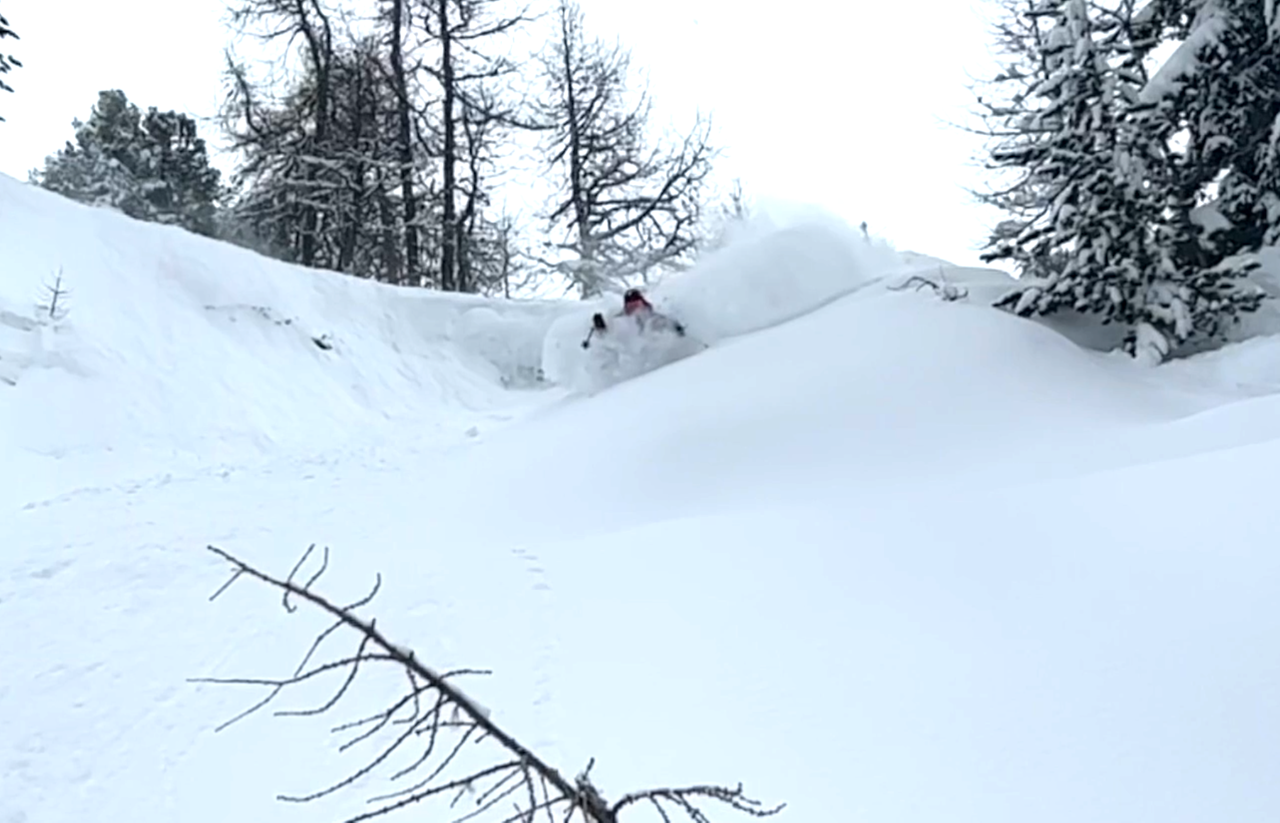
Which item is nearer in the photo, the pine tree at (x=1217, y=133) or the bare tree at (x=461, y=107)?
the pine tree at (x=1217, y=133)

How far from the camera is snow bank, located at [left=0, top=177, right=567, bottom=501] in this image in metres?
6.89

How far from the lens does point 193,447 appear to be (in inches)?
279

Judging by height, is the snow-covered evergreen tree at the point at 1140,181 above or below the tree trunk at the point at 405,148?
below

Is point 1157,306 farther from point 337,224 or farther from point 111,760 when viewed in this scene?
point 337,224

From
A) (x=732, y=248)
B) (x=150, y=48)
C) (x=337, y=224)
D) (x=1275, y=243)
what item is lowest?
(x=1275, y=243)

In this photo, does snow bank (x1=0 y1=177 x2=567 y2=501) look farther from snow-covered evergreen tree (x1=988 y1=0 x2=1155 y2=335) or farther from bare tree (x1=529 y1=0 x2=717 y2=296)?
bare tree (x1=529 y1=0 x2=717 y2=296)

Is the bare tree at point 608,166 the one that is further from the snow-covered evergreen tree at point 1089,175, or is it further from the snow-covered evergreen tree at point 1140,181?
the snow-covered evergreen tree at point 1089,175

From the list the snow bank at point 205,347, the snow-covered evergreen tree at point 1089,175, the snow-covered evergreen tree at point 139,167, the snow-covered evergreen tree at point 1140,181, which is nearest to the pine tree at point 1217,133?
the snow-covered evergreen tree at point 1140,181

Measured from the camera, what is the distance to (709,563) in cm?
391

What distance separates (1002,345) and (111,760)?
5.92m

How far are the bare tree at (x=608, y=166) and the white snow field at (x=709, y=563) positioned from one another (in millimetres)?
10611

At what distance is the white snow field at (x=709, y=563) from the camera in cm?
233

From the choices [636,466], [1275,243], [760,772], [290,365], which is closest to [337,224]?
[290,365]

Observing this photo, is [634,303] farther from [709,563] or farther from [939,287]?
[709,563]
